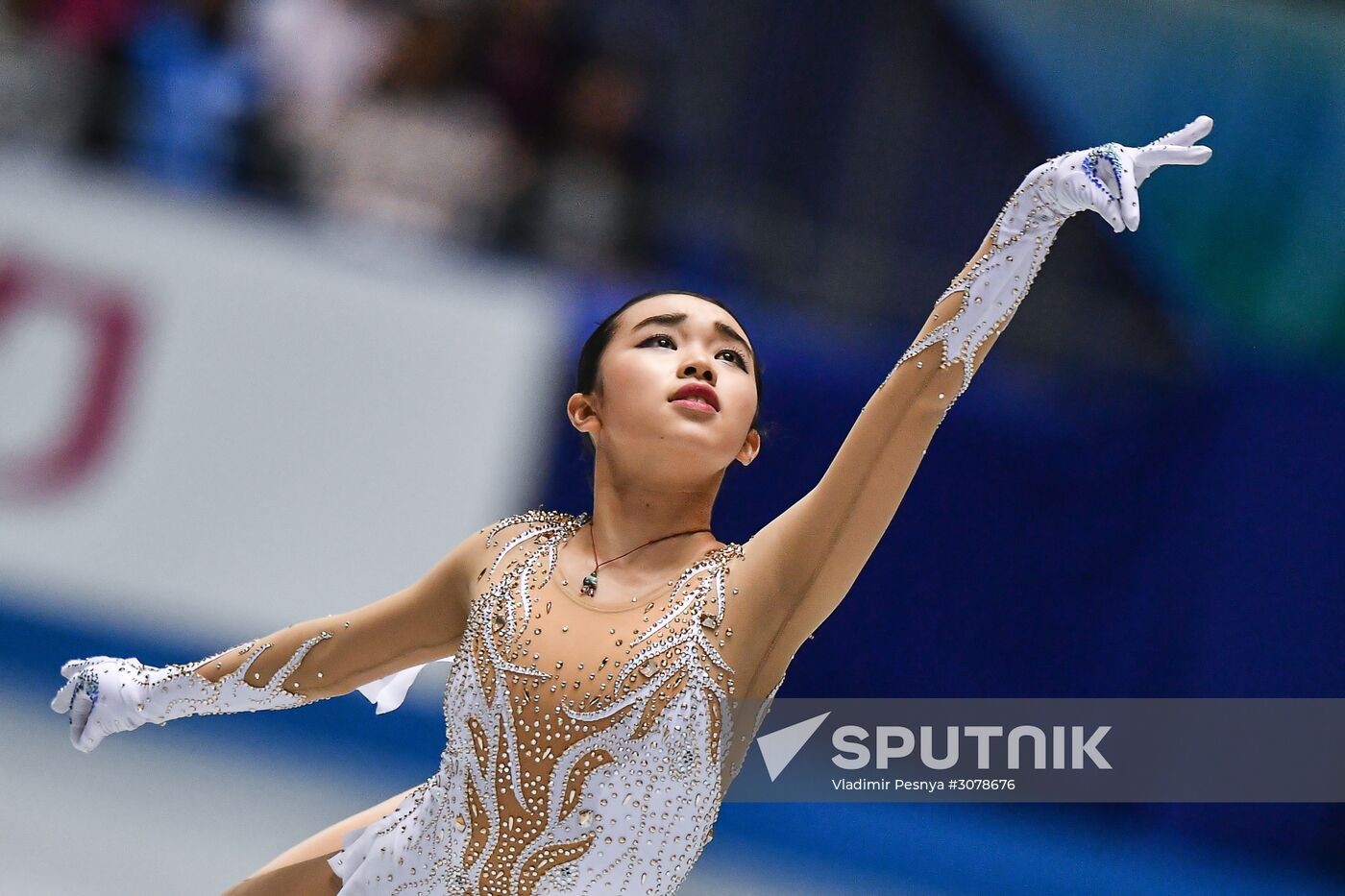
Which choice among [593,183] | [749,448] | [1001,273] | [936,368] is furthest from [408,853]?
[593,183]

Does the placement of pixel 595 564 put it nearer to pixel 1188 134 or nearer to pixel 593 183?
pixel 1188 134

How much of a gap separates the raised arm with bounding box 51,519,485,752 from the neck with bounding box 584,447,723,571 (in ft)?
0.70

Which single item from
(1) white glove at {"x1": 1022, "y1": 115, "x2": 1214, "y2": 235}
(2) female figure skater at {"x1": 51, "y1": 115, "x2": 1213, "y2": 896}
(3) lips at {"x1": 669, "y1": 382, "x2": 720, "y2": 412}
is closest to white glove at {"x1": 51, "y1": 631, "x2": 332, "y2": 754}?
(2) female figure skater at {"x1": 51, "y1": 115, "x2": 1213, "y2": 896}

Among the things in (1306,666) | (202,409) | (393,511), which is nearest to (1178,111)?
(1306,666)

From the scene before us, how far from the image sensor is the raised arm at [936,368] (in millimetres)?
1943

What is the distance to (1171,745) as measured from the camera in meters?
4.23

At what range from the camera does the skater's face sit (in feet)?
6.93

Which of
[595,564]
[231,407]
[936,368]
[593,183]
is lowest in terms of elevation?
[595,564]

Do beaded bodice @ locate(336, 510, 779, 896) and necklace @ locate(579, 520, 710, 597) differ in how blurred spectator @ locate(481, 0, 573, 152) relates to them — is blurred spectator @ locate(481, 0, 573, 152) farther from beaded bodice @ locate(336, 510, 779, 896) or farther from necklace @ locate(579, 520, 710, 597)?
beaded bodice @ locate(336, 510, 779, 896)

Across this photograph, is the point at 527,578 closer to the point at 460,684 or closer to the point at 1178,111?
the point at 460,684

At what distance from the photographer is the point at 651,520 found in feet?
7.17

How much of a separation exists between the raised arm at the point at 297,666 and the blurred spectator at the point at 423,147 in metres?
2.85

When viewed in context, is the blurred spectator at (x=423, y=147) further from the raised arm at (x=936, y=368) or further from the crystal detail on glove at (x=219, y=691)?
the raised arm at (x=936, y=368)

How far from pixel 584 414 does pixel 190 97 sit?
3.51 meters
